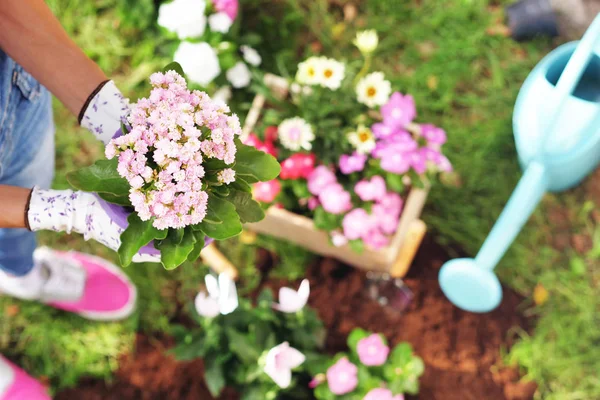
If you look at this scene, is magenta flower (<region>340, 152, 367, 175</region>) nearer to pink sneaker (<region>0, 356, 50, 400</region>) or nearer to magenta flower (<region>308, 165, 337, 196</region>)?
magenta flower (<region>308, 165, 337, 196</region>)

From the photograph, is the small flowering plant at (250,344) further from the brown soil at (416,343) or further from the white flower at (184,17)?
the white flower at (184,17)

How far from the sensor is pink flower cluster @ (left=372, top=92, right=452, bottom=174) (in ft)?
5.20

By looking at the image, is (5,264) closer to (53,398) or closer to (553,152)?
(53,398)

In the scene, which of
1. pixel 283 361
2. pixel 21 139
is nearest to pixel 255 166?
pixel 283 361

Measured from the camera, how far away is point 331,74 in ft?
5.47

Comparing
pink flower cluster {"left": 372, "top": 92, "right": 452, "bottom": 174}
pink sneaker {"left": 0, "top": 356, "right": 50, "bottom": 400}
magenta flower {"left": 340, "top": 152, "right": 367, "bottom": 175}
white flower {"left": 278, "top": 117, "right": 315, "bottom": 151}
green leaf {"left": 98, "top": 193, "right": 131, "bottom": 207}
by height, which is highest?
green leaf {"left": 98, "top": 193, "right": 131, "bottom": 207}

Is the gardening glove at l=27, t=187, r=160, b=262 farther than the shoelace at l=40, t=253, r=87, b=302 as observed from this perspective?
No

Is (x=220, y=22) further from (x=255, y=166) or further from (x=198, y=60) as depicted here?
(x=255, y=166)

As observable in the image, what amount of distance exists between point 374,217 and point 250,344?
19.3 inches

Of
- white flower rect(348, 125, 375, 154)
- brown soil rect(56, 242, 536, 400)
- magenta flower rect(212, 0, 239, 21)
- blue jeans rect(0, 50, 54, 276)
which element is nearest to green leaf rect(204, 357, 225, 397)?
brown soil rect(56, 242, 536, 400)

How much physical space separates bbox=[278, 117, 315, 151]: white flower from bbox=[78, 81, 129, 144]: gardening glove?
0.61m

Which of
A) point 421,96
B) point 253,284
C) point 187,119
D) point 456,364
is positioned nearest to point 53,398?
point 253,284

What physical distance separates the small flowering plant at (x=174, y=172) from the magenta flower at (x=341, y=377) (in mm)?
655

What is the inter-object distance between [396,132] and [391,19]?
0.80m
